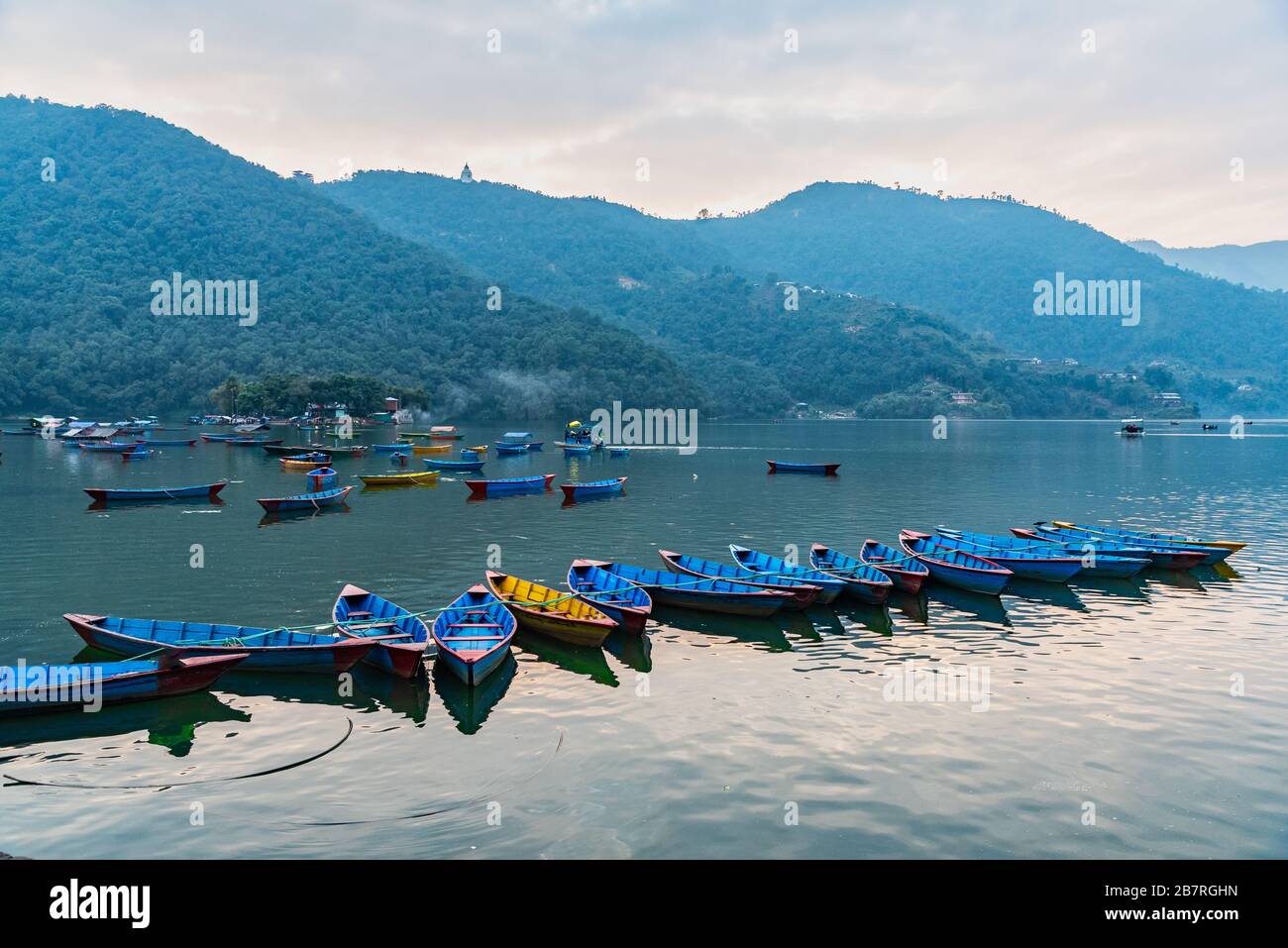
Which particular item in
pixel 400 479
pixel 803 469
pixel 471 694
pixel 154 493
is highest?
pixel 803 469

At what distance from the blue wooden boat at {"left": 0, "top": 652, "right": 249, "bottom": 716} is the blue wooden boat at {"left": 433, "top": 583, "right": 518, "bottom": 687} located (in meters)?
5.93

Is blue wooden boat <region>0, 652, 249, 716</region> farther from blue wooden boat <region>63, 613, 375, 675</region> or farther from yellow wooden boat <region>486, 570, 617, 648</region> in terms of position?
yellow wooden boat <region>486, 570, 617, 648</region>

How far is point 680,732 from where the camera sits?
22.4m

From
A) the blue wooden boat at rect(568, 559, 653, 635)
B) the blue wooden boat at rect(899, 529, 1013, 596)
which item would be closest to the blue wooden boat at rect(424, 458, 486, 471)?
the blue wooden boat at rect(568, 559, 653, 635)

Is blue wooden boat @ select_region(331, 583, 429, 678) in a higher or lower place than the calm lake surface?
higher

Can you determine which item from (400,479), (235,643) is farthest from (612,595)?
(400,479)

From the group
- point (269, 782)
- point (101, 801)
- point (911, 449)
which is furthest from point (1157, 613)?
point (911, 449)

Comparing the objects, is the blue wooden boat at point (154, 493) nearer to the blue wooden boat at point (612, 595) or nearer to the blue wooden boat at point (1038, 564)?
the blue wooden boat at point (612, 595)

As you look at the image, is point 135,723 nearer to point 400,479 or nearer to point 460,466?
point 400,479

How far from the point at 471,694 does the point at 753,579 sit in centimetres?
1506

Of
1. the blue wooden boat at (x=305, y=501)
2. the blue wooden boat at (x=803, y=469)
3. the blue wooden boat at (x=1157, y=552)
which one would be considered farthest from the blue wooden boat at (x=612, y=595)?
the blue wooden boat at (x=803, y=469)

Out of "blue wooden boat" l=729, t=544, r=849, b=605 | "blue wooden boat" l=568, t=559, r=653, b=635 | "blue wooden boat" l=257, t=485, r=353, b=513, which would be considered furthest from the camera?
"blue wooden boat" l=257, t=485, r=353, b=513

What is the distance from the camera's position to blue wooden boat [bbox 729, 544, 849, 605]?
115 ft
